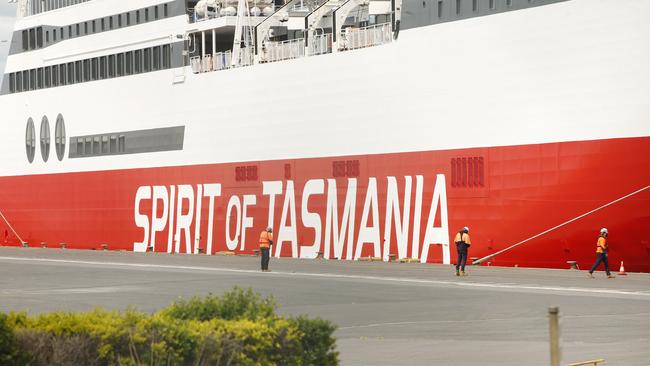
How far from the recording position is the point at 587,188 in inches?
1356

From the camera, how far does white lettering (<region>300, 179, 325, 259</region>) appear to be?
147 feet

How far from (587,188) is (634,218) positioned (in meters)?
1.81

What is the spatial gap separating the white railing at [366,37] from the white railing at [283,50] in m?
2.73

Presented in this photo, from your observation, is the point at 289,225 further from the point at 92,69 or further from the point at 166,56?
the point at 92,69

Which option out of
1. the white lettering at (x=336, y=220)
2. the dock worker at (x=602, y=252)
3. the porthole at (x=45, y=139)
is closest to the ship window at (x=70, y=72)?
the porthole at (x=45, y=139)

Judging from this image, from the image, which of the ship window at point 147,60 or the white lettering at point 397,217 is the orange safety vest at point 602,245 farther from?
the ship window at point 147,60

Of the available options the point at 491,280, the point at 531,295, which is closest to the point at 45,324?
the point at 531,295

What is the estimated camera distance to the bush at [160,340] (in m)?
11.1

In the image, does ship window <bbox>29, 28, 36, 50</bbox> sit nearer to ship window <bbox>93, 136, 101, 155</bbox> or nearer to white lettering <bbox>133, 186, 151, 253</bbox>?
ship window <bbox>93, 136, 101, 155</bbox>

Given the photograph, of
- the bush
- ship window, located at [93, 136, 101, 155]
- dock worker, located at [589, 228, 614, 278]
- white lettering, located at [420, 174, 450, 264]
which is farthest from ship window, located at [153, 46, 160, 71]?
the bush

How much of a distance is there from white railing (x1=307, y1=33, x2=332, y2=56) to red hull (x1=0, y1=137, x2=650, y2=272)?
4.02m

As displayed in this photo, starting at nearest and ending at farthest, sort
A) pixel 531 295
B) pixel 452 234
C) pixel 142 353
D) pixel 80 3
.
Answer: pixel 142 353
pixel 531 295
pixel 452 234
pixel 80 3

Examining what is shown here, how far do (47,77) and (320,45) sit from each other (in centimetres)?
2185

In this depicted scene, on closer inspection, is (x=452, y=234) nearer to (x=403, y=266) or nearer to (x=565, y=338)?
(x=403, y=266)
